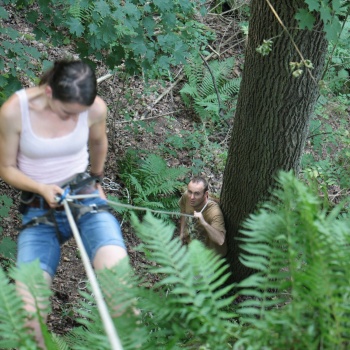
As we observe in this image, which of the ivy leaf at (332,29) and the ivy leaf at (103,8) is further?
the ivy leaf at (103,8)

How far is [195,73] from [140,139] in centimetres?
218

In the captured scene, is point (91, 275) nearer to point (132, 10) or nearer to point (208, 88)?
point (132, 10)

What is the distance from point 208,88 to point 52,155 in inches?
300

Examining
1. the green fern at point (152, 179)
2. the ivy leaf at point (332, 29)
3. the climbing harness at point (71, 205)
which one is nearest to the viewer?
the climbing harness at point (71, 205)

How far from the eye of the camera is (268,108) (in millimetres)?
5652

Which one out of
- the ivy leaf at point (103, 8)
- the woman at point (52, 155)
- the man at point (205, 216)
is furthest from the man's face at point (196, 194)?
the woman at point (52, 155)

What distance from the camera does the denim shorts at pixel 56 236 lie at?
316 cm

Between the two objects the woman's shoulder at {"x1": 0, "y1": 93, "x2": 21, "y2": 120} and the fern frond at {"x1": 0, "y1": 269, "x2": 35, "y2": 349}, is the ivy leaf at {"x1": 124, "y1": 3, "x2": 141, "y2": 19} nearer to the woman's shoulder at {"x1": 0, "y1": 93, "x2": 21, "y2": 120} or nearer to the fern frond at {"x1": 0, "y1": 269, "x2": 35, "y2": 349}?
the woman's shoulder at {"x1": 0, "y1": 93, "x2": 21, "y2": 120}

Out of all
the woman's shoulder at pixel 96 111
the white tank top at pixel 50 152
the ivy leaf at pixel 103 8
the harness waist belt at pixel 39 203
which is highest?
the ivy leaf at pixel 103 8

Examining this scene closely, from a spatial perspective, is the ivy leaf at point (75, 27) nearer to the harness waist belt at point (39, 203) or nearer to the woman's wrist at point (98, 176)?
the woman's wrist at point (98, 176)

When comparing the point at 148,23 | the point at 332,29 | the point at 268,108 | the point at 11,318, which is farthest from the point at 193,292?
the point at 148,23

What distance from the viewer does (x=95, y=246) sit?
3.20 metres

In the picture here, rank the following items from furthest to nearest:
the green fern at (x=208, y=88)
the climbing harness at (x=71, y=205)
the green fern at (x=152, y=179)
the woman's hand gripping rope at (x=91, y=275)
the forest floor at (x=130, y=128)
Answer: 1. the green fern at (x=208, y=88)
2. the green fern at (x=152, y=179)
3. the forest floor at (x=130, y=128)
4. the climbing harness at (x=71, y=205)
5. the woman's hand gripping rope at (x=91, y=275)

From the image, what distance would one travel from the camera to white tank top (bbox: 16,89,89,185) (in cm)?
310
